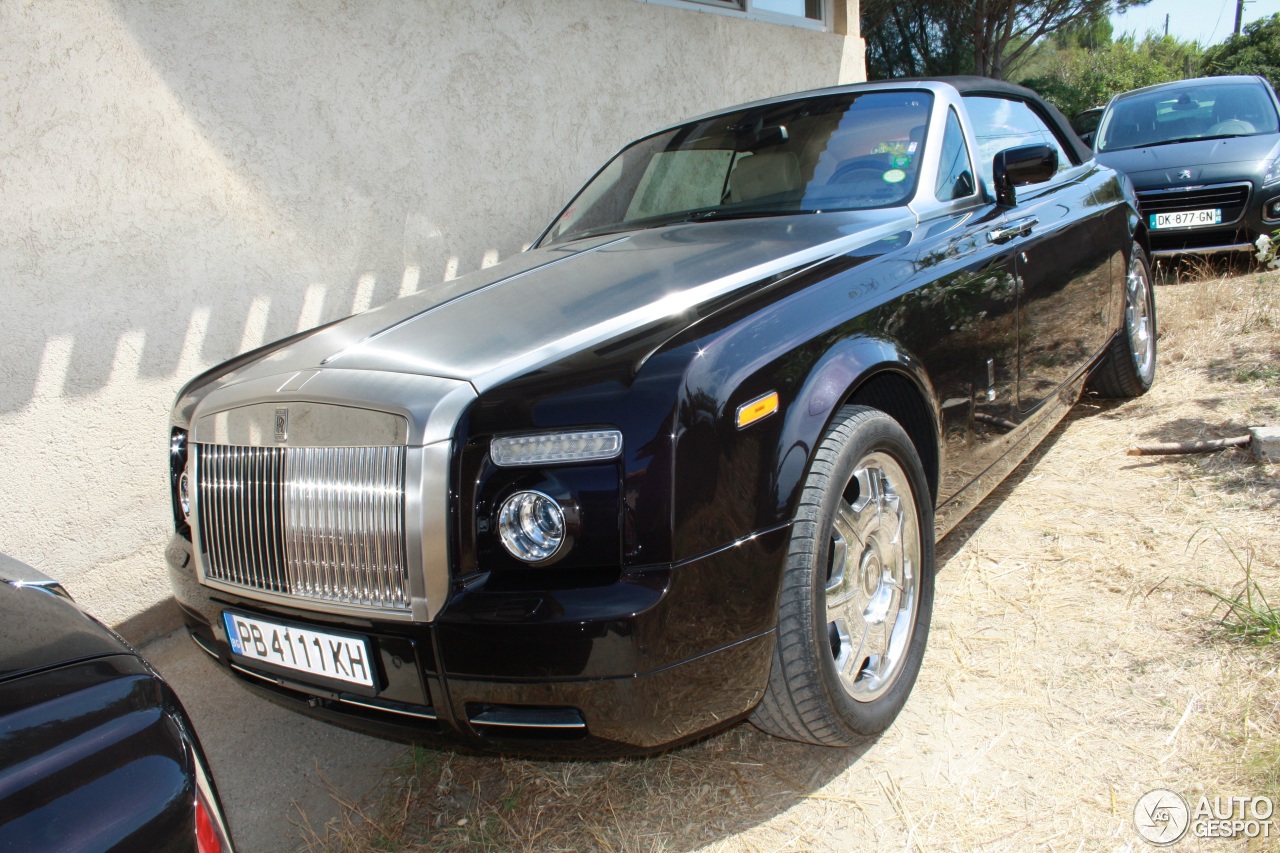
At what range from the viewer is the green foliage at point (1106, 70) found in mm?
24516

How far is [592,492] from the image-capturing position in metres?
1.73

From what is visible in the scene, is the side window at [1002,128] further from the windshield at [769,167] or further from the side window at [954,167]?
the windshield at [769,167]

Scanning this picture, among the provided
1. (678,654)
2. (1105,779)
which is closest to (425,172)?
(678,654)

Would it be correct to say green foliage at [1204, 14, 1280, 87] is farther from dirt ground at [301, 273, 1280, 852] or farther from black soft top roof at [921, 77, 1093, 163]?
dirt ground at [301, 273, 1280, 852]

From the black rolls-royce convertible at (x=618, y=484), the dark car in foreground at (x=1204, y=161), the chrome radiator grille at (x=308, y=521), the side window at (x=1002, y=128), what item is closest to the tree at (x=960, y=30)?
the dark car in foreground at (x=1204, y=161)

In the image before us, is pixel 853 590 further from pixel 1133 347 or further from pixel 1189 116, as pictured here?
pixel 1189 116

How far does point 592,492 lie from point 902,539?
1.03 m

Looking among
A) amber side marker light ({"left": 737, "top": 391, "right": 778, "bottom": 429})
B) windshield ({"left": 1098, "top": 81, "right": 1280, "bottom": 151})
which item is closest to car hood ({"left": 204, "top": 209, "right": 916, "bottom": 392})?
amber side marker light ({"left": 737, "top": 391, "right": 778, "bottom": 429})

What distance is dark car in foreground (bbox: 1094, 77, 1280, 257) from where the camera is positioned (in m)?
6.99

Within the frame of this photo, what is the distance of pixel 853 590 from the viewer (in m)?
2.24

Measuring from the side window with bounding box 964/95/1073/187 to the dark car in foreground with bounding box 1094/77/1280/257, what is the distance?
10.9ft

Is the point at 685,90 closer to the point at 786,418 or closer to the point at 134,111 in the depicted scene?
the point at 134,111

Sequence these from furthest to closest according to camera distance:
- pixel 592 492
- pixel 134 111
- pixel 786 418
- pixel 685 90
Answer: pixel 685 90 < pixel 134 111 < pixel 786 418 < pixel 592 492

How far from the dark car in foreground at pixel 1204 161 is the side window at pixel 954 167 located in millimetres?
4446
